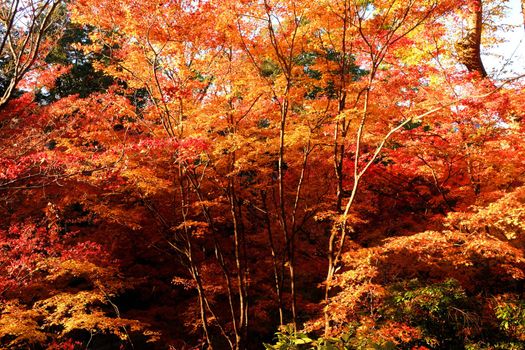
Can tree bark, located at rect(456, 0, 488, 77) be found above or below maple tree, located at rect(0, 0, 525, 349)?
above

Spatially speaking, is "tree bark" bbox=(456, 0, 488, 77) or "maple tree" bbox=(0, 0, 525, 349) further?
"tree bark" bbox=(456, 0, 488, 77)

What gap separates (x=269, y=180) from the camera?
38.9ft

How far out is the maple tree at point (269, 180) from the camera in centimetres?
781

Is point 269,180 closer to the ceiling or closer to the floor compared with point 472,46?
closer to the floor

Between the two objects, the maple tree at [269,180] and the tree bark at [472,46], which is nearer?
the maple tree at [269,180]

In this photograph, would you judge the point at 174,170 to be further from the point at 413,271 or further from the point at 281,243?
the point at 413,271

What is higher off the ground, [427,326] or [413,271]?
[413,271]

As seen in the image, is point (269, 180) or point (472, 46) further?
point (472, 46)

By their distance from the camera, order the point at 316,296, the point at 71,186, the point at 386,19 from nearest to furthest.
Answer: the point at 386,19, the point at 71,186, the point at 316,296

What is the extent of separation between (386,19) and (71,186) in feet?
29.9

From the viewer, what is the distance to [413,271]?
389 inches

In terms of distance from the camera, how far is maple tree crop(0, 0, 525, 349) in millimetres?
7809

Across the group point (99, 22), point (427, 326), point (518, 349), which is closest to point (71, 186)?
point (99, 22)

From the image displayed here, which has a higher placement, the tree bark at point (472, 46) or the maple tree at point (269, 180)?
the tree bark at point (472, 46)
